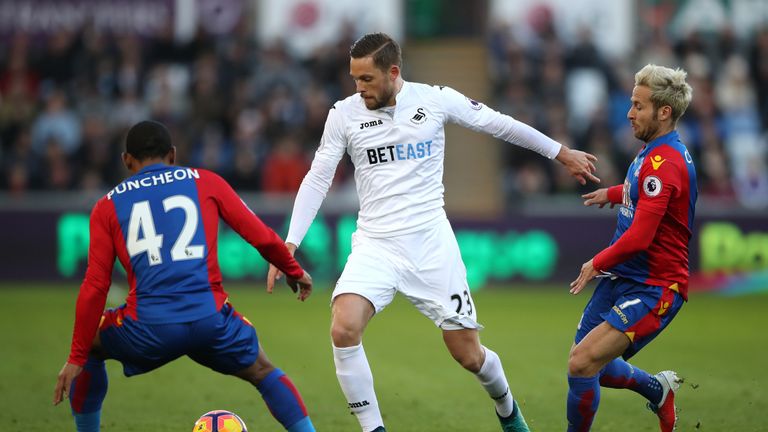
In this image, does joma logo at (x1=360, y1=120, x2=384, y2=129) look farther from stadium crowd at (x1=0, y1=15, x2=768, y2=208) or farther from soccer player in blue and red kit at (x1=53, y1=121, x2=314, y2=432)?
stadium crowd at (x1=0, y1=15, x2=768, y2=208)

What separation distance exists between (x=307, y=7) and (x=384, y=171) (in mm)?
15110

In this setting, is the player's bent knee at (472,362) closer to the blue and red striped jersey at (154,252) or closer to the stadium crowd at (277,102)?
the blue and red striped jersey at (154,252)

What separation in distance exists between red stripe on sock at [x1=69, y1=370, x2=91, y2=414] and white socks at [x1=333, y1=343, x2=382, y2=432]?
56.2 inches

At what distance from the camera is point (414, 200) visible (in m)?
7.20

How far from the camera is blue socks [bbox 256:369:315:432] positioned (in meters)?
6.44

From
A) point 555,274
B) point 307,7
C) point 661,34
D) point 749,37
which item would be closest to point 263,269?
point 555,274

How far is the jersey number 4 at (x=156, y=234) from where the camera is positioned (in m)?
6.11

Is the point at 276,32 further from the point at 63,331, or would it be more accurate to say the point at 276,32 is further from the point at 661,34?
the point at 63,331

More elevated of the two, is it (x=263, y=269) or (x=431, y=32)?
(x=431, y=32)

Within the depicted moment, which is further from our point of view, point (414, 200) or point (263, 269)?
point (263, 269)

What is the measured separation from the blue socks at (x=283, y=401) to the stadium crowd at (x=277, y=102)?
12.1 m

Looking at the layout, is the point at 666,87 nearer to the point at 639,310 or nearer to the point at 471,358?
the point at 639,310

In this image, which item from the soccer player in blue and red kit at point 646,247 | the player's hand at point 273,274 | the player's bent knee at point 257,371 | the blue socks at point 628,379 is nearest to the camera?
the player's bent knee at point 257,371

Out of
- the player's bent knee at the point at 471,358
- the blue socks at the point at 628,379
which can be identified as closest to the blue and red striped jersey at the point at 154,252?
the player's bent knee at the point at 471,358
